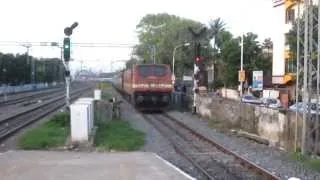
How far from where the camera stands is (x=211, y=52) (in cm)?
12306

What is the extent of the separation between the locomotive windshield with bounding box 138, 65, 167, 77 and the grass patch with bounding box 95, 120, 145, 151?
1480cm

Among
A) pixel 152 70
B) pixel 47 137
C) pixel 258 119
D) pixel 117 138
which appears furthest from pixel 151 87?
pixel 47 137

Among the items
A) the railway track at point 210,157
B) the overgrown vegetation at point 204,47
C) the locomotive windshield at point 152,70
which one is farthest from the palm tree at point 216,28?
the railway track at point 210,157

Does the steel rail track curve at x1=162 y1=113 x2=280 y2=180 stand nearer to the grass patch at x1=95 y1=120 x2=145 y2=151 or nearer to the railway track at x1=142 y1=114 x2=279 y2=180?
the railway track at x1=142 y1=114 x2=279 y2=180

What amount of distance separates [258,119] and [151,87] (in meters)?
18.3

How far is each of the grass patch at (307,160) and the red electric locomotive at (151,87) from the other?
79.3 feet

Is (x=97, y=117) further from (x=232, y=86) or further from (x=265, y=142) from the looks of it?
(x=232, y=86)

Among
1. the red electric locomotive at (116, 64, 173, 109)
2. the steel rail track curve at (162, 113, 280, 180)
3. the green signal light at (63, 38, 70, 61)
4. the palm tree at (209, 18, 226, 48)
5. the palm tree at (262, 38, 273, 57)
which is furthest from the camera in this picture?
the palm tree at (209, 18, 226, 48)

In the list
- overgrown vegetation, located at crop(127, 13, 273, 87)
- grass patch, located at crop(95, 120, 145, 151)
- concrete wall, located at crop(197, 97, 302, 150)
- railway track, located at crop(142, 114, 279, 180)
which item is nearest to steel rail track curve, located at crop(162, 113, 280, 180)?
railway track, located at crop(142, 114, 279, 180)

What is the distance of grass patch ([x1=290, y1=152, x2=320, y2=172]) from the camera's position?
1694cm

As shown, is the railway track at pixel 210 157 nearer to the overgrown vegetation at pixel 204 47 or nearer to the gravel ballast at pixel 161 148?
the gravel ballast at pixel 161 148

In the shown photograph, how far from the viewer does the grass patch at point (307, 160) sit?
16944mm

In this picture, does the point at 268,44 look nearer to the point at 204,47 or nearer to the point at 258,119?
the point at 204,47

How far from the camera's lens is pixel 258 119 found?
25.7 metres
